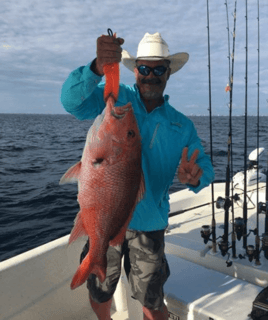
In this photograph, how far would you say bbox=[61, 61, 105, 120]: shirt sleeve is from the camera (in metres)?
2.19

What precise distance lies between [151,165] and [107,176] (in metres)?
0.75

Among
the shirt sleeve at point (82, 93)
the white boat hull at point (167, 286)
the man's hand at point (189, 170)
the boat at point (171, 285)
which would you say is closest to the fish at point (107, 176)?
the shirt sleeve at point (82, 93)

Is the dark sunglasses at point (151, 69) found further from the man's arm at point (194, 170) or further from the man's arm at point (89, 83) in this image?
the man's arm at point (194, 170)

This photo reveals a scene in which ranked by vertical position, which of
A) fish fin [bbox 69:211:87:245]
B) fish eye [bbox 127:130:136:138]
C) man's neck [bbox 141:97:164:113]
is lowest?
fish fin [bbox 69:211:87:245]

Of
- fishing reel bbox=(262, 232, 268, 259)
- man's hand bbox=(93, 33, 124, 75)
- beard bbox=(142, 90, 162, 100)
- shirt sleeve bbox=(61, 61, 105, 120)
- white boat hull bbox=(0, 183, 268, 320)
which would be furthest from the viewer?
fishing reel bbox=(262, 232, 268, 259)

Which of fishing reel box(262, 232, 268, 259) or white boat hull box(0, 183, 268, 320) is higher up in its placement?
fishing reel box(262, 232, 268, 259)

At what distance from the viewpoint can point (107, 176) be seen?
2018 mm

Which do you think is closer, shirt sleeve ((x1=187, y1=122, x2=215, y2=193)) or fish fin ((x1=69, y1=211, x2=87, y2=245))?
fish fin ((x1=69, y1=211, x2=87, y2=245))

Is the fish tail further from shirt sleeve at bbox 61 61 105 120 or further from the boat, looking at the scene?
the boat

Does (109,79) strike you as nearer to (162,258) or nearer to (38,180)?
(162,258)

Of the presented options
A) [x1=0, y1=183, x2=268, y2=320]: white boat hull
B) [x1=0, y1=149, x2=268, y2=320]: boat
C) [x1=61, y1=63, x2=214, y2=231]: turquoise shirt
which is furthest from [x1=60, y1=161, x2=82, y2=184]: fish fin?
[x1=0, y1=183, x2=268, y2=320]: white boat hull

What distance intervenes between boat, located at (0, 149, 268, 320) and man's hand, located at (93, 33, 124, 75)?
66.4 inches

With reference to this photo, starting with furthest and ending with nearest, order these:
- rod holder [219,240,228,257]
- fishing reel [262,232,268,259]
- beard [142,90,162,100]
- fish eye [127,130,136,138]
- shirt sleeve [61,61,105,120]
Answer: rod holder [219,240,228,257]
fishing reel [262,232,268,259]
beard [142,90,162,100]
shirt sleeve [61,61,105,120]
fish eye [127,130,136,138]

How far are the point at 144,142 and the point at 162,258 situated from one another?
1.09 m
